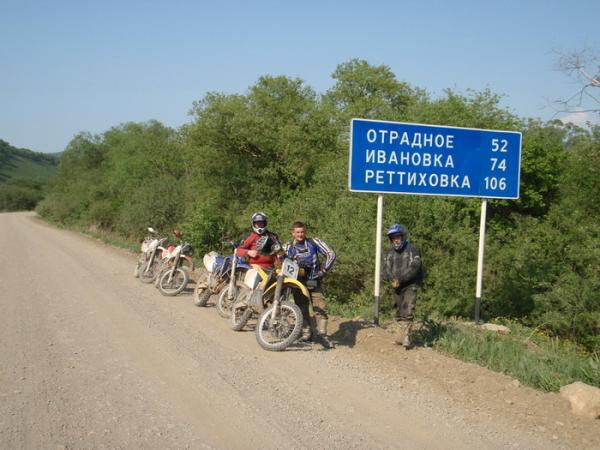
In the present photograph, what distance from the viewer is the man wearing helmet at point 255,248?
9.26 m

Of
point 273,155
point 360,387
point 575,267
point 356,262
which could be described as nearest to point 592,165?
point 575,267

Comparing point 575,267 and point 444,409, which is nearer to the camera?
point 444,409

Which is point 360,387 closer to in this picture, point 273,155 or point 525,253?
point 525,253

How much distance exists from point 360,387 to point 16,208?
4733 inches

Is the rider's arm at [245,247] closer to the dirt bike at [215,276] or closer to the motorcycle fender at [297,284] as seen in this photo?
the dirt bike at [215,276]

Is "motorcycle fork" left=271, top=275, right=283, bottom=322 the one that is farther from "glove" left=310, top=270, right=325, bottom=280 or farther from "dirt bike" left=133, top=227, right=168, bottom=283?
"dirt bike" left=133, top=227, right=168, bottom=283

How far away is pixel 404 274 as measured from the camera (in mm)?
8008

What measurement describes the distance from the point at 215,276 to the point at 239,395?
5503 mm

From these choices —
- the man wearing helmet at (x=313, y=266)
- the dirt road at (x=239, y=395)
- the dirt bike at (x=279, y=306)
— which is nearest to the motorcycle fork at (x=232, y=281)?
the dirt road at (x=239, y=395)

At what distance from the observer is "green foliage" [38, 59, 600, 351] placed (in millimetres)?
12555

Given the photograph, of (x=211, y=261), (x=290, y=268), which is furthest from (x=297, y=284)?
(x=211, y=261)

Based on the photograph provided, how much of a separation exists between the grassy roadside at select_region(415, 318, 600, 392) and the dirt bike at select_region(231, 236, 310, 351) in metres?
2.16

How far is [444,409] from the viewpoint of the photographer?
18.9 ft

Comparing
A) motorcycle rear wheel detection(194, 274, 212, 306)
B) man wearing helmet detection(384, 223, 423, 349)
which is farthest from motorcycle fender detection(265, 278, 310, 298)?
motorcycle rear wheel detection(194, 274, 212, 306)
